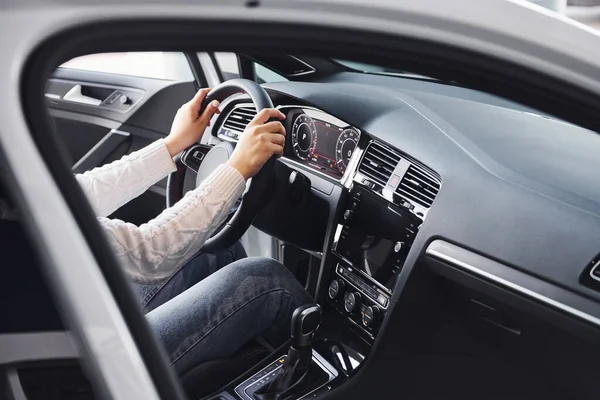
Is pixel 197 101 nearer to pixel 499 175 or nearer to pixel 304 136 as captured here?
pixel 304 136

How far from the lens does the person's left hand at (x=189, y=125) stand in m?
1.62

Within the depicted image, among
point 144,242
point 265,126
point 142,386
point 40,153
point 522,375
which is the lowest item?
point 522,375

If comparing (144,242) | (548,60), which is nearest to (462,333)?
(144,242)

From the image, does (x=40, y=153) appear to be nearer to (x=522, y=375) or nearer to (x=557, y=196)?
(x=557, y=196)

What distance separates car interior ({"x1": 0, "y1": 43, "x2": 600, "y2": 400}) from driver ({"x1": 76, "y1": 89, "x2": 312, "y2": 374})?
7cm

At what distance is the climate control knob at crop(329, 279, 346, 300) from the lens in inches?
70.9

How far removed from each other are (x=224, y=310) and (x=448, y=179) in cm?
52

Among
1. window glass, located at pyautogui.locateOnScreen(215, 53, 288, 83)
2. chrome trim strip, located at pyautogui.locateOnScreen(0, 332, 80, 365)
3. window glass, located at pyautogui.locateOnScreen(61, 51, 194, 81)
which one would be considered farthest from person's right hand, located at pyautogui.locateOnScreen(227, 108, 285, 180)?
window glass, located at pyautogui.locateOnScreen(61, 51, 194, 81)

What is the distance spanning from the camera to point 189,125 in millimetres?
1629

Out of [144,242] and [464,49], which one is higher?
[464,49]

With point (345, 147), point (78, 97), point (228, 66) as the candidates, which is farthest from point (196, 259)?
point (78, 97)

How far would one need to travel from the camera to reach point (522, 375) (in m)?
1.50

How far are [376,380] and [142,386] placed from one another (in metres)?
1.14

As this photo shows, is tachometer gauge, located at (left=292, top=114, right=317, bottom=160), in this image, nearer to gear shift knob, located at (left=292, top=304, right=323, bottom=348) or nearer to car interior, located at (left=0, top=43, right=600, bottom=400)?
Result: car interior, located at (left=0, top=43, right=600, bottom=400)
